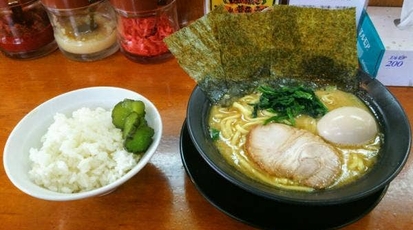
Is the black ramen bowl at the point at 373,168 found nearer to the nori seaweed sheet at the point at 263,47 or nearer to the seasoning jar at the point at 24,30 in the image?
the nori seaweed sheet at the point at 263,47

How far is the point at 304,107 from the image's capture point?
1190 millimetres

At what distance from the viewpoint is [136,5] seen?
1.36 meters

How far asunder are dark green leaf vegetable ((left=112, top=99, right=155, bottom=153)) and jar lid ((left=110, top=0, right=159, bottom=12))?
44 centimetres

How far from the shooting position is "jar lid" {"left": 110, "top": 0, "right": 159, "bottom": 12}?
4.43ft

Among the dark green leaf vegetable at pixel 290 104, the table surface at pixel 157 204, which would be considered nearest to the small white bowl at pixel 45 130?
the table surface at pixel 157 204

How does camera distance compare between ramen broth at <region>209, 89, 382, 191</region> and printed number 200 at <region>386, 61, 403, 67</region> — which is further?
printed number 200 at <region>386, 61, 403, 67</region>

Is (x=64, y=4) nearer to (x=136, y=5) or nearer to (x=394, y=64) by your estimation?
(x=136, y=5)

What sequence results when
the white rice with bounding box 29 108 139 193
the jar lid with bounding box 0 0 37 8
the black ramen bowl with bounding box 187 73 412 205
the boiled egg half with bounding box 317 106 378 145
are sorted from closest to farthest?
the black ramen bowl with bounding box 187 73 412 205
the white rice with bounding box 29 108 139 193
the boiled egg half with bounding box 317 106 378 145
the jar lid with bounding box 0 0 37 8

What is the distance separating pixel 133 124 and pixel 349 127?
61 centimetres

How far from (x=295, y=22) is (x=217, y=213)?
644 mm

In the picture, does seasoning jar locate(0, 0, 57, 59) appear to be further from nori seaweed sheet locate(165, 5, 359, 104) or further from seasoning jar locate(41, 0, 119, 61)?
nori seaweed sheet locate(165, 5, 359, 104)

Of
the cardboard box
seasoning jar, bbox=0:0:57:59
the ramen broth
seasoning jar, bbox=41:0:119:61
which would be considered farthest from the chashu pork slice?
seasoning jar, bbox=0:0:57:59

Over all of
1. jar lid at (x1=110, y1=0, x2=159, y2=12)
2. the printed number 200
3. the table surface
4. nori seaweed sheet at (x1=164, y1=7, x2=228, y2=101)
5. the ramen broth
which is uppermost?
jar lid at (x1=110, y1=0, x2=159, y2=12)

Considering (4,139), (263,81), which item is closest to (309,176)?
(263,81)
